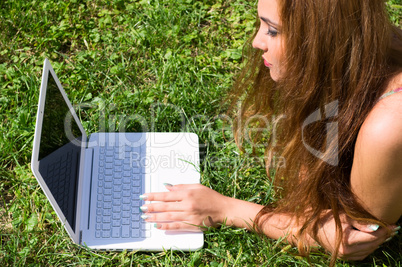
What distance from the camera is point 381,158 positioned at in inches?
70.5

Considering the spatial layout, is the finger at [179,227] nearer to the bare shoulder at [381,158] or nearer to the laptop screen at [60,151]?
the laptop screen at [60,151]

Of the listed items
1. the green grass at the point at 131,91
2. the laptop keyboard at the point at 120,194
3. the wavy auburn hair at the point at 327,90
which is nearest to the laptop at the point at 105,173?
the laptop keyboard at the point at 120,194

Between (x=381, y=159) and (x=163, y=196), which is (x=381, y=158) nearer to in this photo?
(x=381, y=159)

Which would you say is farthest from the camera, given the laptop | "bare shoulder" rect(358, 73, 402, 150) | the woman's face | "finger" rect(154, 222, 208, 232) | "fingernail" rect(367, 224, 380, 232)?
"finger" rect(154, 222, 208, 232)

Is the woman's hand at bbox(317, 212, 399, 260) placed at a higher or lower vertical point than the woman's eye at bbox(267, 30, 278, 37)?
lower

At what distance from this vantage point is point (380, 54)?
1825mm

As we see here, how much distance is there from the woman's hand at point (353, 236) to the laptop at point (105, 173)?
2.19 feet

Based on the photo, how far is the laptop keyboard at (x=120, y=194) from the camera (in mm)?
2338

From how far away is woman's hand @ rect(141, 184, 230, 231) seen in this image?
7.73ft

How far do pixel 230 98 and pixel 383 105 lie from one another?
1261 millimetres

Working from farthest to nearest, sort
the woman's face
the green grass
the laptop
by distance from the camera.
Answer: the green grass, the laptop, the woman's face

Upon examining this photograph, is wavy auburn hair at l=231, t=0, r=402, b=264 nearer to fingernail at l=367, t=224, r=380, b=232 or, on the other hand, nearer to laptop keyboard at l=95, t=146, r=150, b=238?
fingernail at l=367, t=224, r=380, b=232

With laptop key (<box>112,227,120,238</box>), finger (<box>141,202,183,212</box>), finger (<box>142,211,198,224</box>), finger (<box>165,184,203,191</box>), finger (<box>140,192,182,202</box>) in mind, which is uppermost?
finger (<box>165,184,203,191</box>)

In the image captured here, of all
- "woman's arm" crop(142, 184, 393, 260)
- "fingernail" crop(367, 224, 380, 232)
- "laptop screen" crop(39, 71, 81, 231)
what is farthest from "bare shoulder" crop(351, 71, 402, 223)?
"laptop screen" crop(39, 71, 81, 231)
